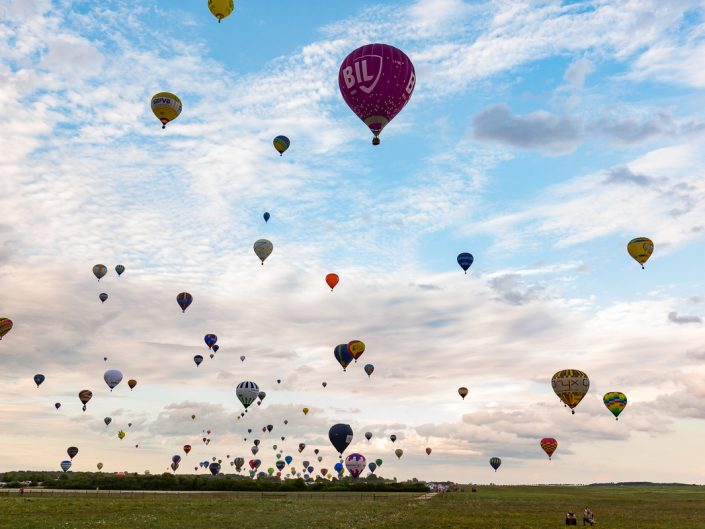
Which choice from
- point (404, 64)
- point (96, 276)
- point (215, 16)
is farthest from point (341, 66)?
point (96, 276)

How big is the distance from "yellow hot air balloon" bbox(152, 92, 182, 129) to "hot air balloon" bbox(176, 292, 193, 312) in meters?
28.3

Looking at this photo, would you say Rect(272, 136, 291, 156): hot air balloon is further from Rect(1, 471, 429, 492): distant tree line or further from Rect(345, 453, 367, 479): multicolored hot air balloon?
Rect(1, 471, 429, 492): distant tree line

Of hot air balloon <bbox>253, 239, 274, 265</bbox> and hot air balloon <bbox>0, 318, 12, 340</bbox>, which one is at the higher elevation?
hot air balloon <bbox>253, 239, 274, 265</bbox>

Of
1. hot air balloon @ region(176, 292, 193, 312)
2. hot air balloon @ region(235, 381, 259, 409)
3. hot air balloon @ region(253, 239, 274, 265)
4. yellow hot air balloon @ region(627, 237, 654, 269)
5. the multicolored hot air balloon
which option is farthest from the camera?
hot air balloon @ region(235, 381, 259, 409)

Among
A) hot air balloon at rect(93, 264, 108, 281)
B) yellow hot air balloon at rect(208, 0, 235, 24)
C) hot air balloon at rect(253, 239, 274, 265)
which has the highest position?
yellow hot air balloon at rect(208, 0, 235, 24)

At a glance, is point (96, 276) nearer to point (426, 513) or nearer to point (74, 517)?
point (74, 517)

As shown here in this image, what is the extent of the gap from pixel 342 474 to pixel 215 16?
454 ft

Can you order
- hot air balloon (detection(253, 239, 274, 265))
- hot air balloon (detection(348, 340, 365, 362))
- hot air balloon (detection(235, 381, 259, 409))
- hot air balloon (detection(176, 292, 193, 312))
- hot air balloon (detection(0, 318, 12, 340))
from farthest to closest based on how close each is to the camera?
hot air balloon (detection(235, 381, 259, 409)) → hot air balloon (detection(176, 292, 193, 312)) → hot air balloon (detection(348, 340, 365, 362)) → hot air balloon (detection(253, 239, 274, 265)) → hot air balloon (detection(0, 318, 12, 340))

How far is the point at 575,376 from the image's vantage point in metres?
75.1

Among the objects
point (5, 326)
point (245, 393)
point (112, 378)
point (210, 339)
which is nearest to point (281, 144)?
point (245, 393)

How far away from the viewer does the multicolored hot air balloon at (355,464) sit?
7574 centimetres

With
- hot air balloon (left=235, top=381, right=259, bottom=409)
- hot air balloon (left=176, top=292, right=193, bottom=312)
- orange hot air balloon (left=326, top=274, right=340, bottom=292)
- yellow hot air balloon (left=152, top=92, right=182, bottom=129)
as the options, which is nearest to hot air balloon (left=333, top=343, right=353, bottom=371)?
orange hot air balloon (left=326, top=274, right=340, bottom=292)

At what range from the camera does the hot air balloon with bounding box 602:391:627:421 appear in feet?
278

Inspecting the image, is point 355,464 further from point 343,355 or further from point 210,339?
point 210,339
